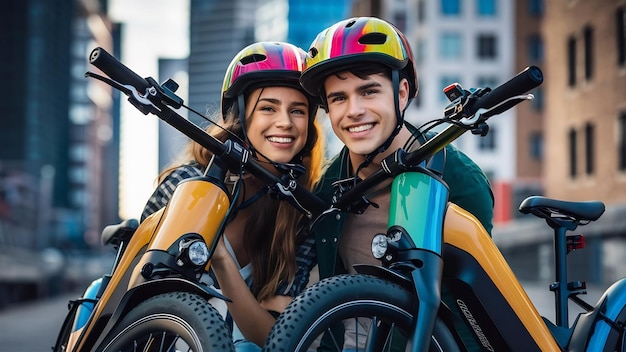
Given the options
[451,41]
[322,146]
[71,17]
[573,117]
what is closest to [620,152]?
[573,117]

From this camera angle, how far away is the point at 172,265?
8.84 feet

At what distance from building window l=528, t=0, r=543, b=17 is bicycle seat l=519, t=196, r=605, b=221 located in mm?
54568

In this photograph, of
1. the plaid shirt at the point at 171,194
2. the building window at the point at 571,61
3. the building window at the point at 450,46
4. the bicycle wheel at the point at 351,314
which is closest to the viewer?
the bicycle wheel at the point at 351,314

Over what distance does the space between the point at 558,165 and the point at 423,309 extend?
26.6 meters

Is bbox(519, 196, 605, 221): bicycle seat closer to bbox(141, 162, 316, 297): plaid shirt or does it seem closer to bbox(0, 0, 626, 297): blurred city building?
bbox(141, 162, 316, 297): plaid shirt

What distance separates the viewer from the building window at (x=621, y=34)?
22609 millimetres

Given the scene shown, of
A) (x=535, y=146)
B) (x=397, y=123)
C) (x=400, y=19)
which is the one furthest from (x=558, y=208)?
(x=400, y=19)

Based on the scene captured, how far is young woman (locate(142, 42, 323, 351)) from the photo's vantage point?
11.1 feet

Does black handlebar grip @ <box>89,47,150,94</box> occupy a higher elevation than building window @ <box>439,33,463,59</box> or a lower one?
lower

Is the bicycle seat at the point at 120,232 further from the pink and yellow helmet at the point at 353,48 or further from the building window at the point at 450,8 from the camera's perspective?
the building window at the point at 450,8

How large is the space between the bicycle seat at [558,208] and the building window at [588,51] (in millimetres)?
23167

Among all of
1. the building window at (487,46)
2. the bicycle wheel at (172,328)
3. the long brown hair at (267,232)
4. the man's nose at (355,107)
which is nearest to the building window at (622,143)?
the long brown hair at (267,232)

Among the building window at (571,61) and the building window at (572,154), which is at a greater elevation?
the building window at (571,61)

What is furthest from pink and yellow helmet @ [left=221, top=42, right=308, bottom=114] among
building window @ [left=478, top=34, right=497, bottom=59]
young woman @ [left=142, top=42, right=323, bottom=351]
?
building window @ [left=478, top=34, right=497, bottom=59]
